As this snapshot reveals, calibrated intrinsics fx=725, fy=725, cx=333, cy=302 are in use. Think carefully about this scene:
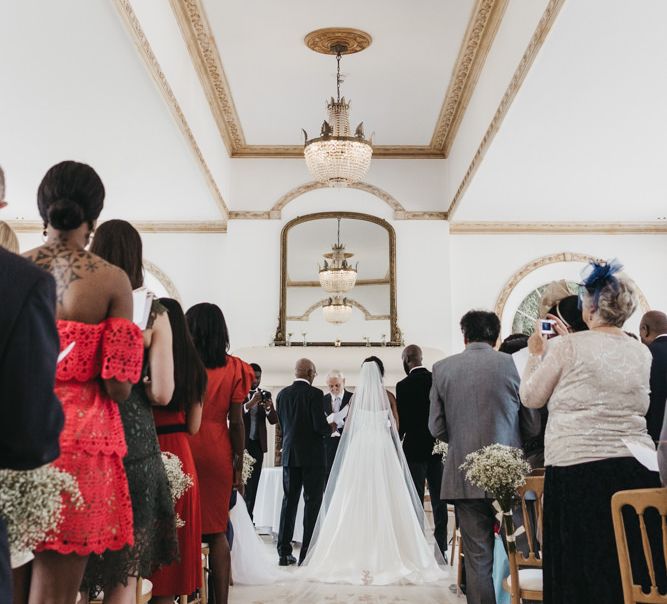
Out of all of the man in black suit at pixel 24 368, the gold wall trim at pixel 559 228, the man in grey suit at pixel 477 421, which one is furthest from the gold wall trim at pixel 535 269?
the man in black suit at pixel 24 368

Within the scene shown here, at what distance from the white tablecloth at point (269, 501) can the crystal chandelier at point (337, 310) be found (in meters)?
2.43

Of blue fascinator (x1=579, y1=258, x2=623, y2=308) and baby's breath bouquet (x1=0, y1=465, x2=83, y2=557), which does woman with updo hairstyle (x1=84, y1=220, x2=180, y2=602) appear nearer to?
baby's breath bouquet (x1=0, y1=465, x2=83, y2=557)

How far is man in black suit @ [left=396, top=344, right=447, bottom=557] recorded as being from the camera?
6.02 meters

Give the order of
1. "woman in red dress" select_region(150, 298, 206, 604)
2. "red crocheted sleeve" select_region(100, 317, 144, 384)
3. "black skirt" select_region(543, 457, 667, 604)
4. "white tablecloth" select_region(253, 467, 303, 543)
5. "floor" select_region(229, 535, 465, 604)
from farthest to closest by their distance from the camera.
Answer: "white tablecloth" select_region(253, 467, 303, 543), "floor" select_region(229, 535, 465, 604), "woman in red dress" select_region(150, 298, 206, 604), "black skirt" select_region(543, 457, 667, 604), "red crocheted sleeve" select_region(100, 317, 144, 384)

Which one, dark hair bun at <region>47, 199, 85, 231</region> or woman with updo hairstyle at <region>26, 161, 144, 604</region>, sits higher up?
dark hair bun at <region>47, 199, 85, 231</region>

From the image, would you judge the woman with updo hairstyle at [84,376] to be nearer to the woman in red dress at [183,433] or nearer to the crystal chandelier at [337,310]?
the woman in red dress at [183,433]

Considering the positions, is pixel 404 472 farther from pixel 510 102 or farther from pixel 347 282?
pixel 347 282

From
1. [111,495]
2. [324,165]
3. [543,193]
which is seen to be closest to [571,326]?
[111,495]

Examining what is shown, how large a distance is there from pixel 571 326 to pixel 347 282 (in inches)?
235

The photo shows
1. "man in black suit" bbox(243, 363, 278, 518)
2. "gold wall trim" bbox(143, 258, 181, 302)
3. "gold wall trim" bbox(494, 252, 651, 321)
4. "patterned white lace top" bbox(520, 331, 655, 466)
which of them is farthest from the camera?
"gold wall trim" bbox(143, 258, 181, 302)

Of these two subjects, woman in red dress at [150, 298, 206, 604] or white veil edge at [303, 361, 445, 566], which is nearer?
woman in red dress at [150, 298, 206, 604]

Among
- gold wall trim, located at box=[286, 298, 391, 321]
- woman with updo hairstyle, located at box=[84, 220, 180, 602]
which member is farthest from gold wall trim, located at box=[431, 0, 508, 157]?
woman with updo hairstyle, located at box=[84, 220, 180, 602]

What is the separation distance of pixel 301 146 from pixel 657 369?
646 centimetres

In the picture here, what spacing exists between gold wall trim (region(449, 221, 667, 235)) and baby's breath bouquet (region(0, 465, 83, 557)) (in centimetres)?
867
